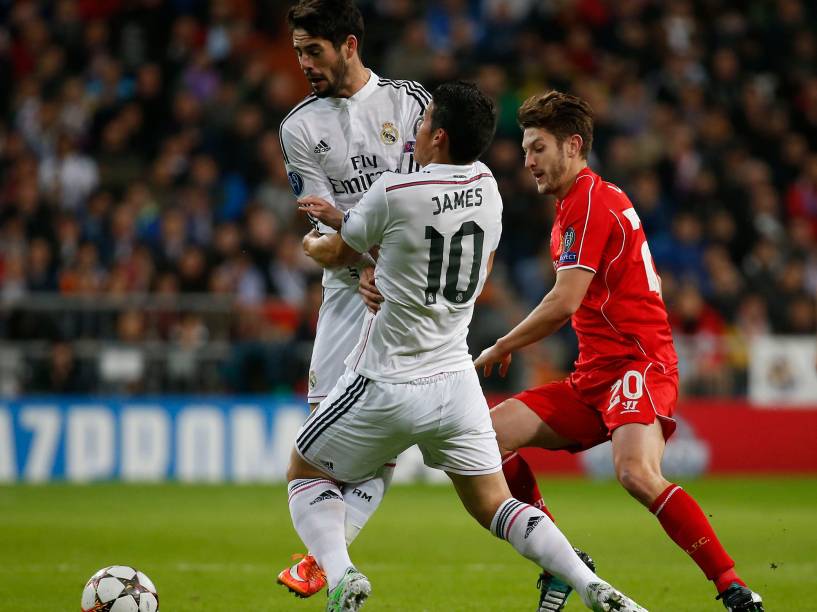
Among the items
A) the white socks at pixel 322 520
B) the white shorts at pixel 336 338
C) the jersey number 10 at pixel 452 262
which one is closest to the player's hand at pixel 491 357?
the white shorts at pixel 336 338

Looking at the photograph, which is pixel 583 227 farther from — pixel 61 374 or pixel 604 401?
pixel 61 374

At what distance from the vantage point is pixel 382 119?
6.15 metres

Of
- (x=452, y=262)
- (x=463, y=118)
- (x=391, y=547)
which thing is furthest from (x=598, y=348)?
(x=391, y=547)

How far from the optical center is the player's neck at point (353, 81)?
6.09m

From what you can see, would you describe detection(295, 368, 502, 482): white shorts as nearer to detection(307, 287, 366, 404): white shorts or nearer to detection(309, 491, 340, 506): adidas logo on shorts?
detection(309, 491, 340, 506): adidas logo on shorts

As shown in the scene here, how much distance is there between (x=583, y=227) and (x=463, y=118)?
1149 mm

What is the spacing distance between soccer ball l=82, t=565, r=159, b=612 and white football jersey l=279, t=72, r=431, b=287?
1.73 metres

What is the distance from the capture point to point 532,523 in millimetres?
5551

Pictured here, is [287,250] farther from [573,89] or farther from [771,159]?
[771,159]

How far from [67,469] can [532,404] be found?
9.14 meters

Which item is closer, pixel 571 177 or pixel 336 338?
pixel 336 338

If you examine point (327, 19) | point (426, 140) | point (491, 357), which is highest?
point (327, 19)

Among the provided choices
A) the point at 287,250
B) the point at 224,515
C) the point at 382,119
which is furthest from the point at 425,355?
the point at 287,250

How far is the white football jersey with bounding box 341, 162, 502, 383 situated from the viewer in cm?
530
